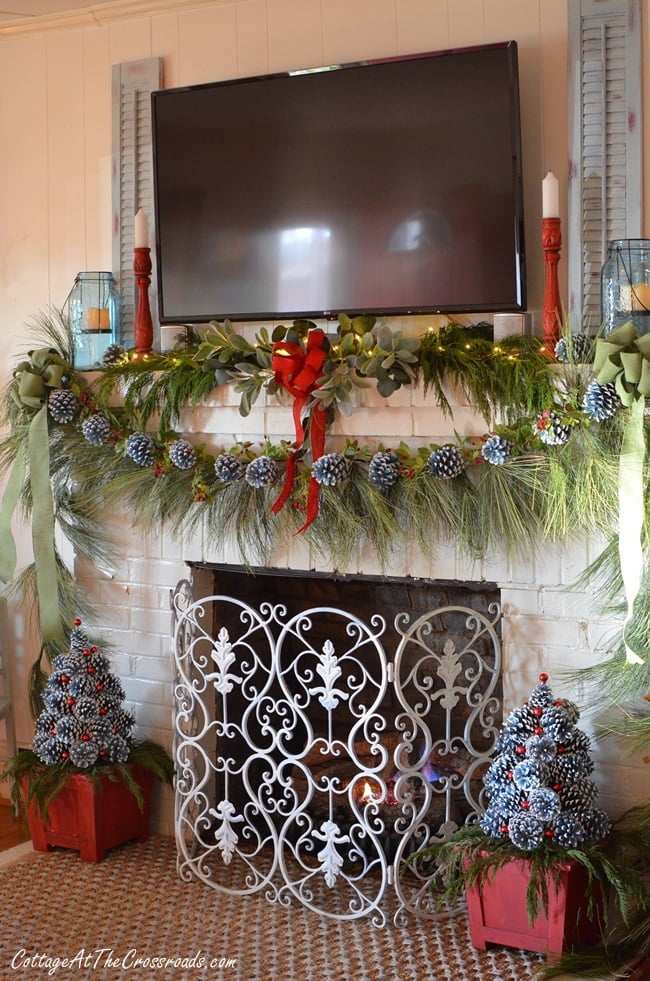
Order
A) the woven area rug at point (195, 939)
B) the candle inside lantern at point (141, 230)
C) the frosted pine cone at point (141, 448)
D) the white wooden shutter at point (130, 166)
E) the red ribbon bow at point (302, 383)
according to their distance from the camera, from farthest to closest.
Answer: the white wooden shutter at point (130, 166) → the candle inside lantern at point (141, 230) → the frosted pine cone at point (141, 448) → the red ribbon bow at point (302, 383) → the woven area rug at point (195, 939)

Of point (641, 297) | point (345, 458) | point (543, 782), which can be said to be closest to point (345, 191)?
point (345, 458)

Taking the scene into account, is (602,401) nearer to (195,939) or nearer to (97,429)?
(97,429)

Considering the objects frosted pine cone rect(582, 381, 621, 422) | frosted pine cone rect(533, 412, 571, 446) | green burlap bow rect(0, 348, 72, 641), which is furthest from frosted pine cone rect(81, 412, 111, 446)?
frosted pine cone rect(582, 381, 621, 422)

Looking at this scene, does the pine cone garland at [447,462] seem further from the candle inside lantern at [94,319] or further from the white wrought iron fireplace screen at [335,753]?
the candle inside lantern at [94,319]

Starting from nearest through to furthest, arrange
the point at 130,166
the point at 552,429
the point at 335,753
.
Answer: the point at 552,429, the point at 335,753, the point at 130,166

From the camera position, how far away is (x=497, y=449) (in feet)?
7.92

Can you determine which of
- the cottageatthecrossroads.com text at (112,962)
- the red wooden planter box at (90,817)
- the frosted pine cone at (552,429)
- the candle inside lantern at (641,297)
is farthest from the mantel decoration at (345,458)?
the cottageatthecrossroads.com text at (112,962)

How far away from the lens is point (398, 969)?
2.32m

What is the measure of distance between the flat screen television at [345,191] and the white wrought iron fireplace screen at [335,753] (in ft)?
2.56

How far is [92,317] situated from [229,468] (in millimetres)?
654

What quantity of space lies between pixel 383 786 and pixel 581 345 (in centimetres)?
107

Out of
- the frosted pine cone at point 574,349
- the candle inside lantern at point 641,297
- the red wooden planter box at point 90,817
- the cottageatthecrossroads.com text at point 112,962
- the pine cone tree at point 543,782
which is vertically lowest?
the cottageatthecrossroads.com text at point 112,962

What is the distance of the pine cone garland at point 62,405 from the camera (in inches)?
116

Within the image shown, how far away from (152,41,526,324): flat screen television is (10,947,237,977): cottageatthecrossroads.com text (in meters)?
1.54
